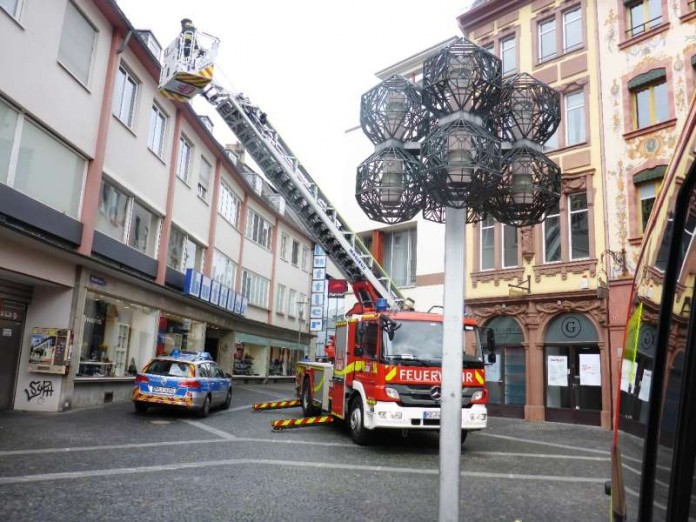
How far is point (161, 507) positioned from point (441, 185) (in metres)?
4.55

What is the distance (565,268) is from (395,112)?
15.1 metres

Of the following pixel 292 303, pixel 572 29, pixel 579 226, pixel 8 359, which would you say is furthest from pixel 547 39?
pixel 292 303

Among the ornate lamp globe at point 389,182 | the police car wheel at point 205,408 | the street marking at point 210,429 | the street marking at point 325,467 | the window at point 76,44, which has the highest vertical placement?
the window at point 76,44

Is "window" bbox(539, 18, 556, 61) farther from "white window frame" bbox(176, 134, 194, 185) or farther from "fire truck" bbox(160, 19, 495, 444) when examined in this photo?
"white window frame" bbox(176, 134, 194, 185)

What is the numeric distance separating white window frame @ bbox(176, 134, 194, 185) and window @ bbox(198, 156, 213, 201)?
3.76 feet

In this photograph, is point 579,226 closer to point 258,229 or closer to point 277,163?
point 277,163

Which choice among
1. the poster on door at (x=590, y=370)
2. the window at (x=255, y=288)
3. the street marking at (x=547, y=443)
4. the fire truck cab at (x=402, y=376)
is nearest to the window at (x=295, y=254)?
the window at (x=255, y=288)

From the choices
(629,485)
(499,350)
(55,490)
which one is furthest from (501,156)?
(499,350)

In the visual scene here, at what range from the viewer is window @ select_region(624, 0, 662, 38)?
58.0 ft

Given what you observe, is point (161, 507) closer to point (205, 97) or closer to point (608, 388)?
point (205, 97)

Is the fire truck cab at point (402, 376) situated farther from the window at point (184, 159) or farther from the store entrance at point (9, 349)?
the window at point (184, 159)

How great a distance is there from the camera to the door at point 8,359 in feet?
47.7

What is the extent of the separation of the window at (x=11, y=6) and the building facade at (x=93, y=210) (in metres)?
0.04

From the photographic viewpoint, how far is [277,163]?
16.3 metres
